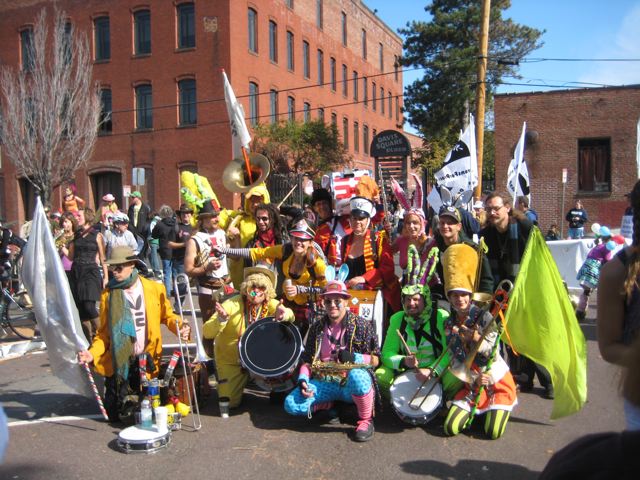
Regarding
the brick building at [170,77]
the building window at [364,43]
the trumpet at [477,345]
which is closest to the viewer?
the trumpet at [477,345]

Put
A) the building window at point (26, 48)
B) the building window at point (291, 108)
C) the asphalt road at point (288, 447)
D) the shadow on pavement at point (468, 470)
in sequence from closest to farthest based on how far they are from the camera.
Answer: the shadow on pavement at point (468, 470), the asphalt road at point (288, 447), the building window at point (26, 48), the building window at point (291, 108)

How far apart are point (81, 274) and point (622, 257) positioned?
19.8 ft

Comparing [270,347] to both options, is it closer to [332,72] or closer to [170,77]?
[170,77]

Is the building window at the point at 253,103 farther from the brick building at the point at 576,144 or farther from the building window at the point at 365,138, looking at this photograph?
the building window at the point at 365,138

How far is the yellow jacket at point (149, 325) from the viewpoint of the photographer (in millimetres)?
5133

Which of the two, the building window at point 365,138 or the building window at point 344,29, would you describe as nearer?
the building window at point 344,29

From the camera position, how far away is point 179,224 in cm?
1127

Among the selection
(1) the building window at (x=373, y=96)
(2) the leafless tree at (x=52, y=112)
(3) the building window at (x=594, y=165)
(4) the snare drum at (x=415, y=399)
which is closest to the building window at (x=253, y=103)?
(2) the leafless tree at (x=52, y=112)

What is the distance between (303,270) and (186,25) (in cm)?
2459

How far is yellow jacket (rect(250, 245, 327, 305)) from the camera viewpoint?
5.53m

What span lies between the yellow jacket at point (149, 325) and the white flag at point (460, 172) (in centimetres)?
451

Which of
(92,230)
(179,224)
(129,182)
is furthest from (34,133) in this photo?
(92,230)

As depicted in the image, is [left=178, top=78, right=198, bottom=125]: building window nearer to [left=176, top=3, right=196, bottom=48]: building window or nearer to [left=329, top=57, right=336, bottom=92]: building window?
[left=176, top=3, right=196, bottom=48]: building window

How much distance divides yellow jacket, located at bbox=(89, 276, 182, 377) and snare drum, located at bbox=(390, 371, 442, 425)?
199 cm
